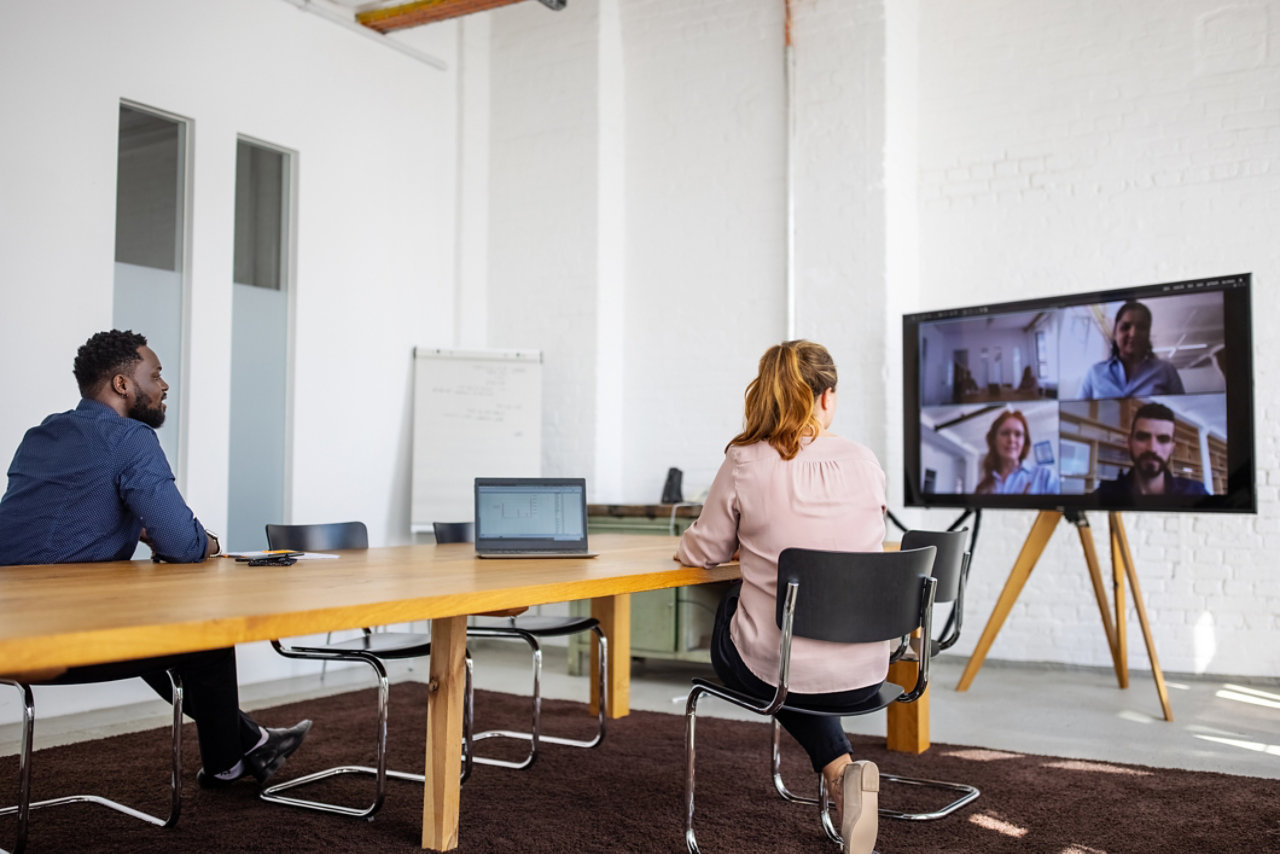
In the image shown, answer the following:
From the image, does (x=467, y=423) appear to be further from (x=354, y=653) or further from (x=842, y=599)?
(x=842, y=599)

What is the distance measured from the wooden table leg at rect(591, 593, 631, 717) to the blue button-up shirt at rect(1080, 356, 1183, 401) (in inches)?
84.1

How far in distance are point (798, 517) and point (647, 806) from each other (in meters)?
1.10

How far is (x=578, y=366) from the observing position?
20.6ft

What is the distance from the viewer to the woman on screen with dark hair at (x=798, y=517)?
2449 mm

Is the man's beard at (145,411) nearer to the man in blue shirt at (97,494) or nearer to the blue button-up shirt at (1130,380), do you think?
the man in blue shirt at (97,494)

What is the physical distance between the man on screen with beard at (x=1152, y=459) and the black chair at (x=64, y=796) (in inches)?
140

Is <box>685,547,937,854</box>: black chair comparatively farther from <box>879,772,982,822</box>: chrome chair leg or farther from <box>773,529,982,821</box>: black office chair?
<box>879,772,982,822</box>: chrome chair leg

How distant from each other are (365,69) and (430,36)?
0.64m

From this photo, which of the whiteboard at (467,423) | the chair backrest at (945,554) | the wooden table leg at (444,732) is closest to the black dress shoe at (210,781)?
the wooden table leg at (444,732)

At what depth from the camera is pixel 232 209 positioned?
5098 mm

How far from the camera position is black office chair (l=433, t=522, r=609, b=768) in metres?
3.47

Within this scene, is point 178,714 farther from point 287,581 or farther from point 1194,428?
point 1194,428

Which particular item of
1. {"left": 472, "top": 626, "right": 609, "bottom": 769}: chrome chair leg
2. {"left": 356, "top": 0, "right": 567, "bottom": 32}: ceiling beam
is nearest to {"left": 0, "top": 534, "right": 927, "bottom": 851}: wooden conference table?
{"left": 472, "top": 626, "right": 609, "bottom": 769}: chrome chair leg

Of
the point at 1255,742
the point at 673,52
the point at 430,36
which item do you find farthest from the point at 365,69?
the point at 1255,742
